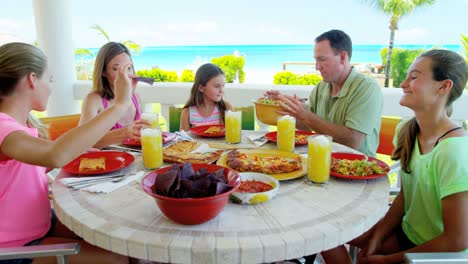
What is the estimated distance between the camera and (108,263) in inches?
53.1

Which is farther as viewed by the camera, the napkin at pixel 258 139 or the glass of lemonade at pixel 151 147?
the napkin at pixel 258 139

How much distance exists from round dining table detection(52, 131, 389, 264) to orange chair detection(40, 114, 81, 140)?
1287 mm

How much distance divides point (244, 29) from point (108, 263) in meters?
45.4

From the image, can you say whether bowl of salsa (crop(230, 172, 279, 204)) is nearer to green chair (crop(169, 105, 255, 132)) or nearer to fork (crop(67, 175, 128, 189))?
fork (crop(67, 175, 128, 189))

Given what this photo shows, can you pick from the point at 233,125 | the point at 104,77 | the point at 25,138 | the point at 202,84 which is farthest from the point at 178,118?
the point at 25,138

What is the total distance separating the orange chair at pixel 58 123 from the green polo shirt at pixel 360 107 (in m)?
1.89

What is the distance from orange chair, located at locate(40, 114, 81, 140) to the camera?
240 cm

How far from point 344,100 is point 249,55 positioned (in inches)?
1530

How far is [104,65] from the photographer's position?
242 centimetres

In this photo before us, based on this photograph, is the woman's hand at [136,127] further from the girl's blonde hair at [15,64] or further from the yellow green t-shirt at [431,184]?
the yellow green t-shirt at [431,184]

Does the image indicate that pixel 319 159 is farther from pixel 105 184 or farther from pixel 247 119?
pixel 247 119

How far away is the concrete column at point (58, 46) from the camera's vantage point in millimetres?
3721

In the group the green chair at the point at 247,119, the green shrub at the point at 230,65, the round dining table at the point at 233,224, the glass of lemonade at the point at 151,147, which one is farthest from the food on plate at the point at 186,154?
the green shrub at the point at 230,65

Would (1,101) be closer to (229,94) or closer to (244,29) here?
(229,94)
